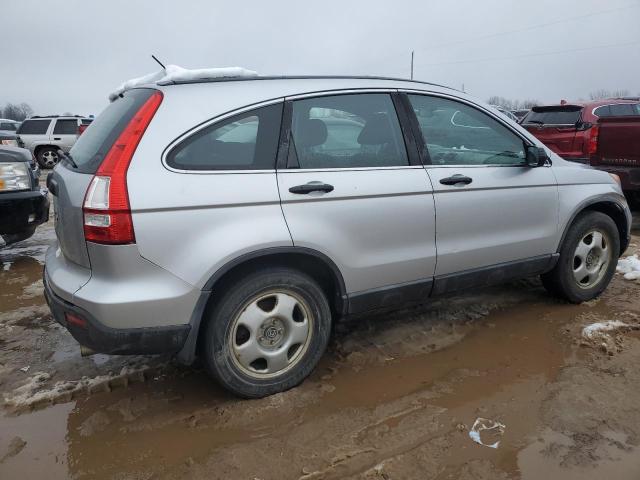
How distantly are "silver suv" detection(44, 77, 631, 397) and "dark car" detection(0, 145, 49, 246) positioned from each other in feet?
7.35

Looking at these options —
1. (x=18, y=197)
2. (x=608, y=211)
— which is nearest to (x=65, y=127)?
(x=18, y=197)

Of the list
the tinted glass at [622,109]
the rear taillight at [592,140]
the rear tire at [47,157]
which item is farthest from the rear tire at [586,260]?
the rear tire at [47,157]

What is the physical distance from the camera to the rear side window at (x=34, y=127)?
17.7 meters

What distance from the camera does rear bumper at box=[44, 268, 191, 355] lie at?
2.42m

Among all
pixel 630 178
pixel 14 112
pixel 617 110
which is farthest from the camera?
pixel 14 112

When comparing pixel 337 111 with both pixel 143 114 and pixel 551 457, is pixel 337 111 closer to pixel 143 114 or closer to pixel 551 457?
pixel 143 114

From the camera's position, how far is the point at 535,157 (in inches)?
143

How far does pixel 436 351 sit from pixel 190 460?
173 cm

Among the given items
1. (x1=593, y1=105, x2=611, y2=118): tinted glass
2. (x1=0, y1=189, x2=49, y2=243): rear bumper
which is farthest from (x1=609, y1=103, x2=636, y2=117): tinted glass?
(x1=0, y1=189, x2=49, y2=243): rear bumper

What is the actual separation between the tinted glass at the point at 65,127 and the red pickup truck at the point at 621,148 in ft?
54.1

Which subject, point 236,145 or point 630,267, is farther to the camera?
point 630,267

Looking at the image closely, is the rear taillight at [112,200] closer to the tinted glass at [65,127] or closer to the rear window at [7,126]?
the tinted glass at [65,127]

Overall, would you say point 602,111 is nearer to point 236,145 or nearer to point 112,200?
point 236,145

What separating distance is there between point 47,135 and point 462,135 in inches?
700
